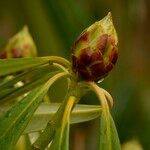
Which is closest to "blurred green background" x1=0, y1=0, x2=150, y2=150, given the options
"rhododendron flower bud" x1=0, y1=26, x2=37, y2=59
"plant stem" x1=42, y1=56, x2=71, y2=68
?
"rhododendron flower bud" x1=0, y1=26, x2=37, y2=59

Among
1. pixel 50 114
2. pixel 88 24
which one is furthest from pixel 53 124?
pixel 88 24

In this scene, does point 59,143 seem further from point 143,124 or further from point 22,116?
point 143,124

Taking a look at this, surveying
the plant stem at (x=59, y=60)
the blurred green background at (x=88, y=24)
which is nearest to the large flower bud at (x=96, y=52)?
the plant stem at (x=59, y=60)

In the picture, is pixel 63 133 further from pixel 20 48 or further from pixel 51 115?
pixel 20 48

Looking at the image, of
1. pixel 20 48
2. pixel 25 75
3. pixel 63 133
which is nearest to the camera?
pixel 63 133

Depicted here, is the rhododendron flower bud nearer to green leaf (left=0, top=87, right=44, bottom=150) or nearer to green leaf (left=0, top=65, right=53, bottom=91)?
green leaf (left=0, top=65, right=53, bottom=91)

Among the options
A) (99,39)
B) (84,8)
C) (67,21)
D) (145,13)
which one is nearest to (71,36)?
(67,21)
